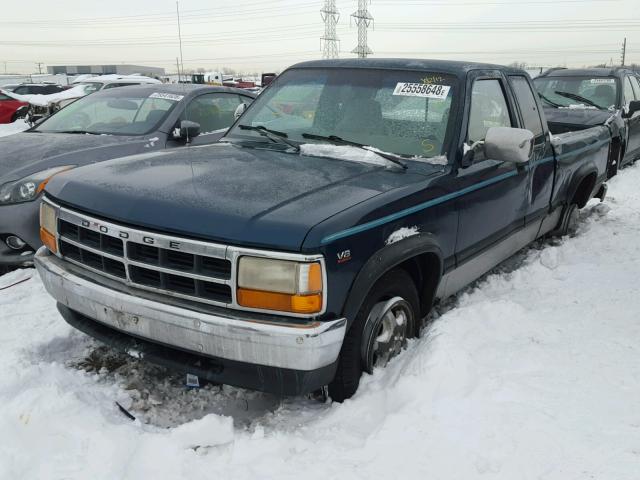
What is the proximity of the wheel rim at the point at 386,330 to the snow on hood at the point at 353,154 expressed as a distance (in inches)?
33.0

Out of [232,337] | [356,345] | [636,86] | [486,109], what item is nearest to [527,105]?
[486,109]

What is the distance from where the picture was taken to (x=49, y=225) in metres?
3.15

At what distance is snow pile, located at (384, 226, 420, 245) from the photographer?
109 inches

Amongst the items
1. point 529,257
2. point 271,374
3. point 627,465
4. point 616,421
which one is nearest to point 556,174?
point 529,257

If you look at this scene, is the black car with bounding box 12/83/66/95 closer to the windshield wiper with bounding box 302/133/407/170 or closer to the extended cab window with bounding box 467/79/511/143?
the windshield wiper with bounding box 302/133/407/170

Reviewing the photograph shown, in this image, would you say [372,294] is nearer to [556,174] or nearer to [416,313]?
[416,313]

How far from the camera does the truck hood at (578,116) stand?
7.57 m

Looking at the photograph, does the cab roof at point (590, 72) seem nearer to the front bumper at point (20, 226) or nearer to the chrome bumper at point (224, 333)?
the front bumper at point (20, 226)

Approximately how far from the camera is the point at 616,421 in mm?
2578

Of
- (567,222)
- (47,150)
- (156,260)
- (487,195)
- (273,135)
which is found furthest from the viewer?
(567,222)

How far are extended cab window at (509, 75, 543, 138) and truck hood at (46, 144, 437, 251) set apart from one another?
1.63 meters

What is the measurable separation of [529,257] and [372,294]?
295 cm

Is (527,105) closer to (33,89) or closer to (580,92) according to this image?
(580,92)

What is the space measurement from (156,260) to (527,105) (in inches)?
133
